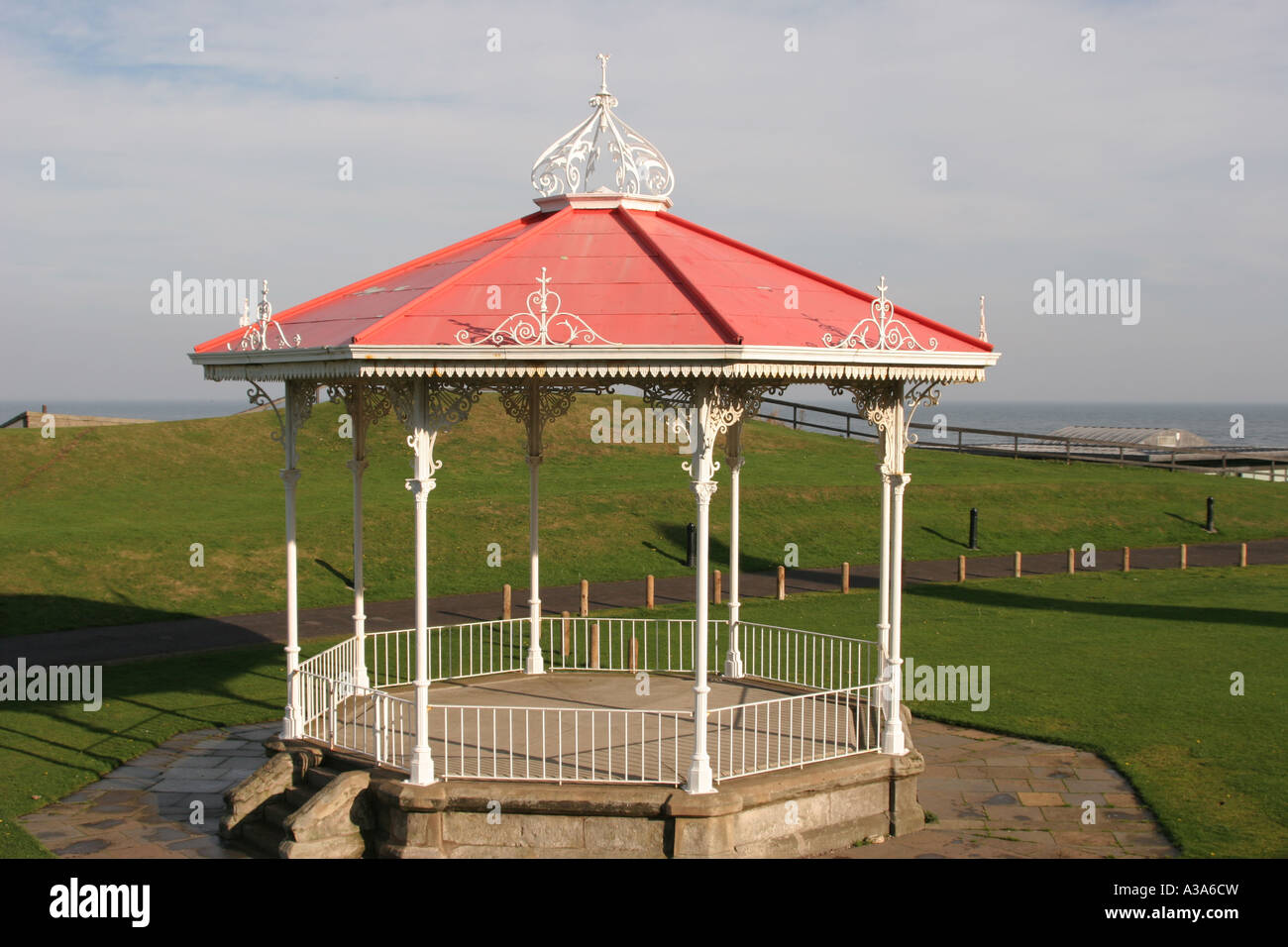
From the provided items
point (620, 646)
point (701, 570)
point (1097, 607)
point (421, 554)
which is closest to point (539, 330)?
point (421, 554)

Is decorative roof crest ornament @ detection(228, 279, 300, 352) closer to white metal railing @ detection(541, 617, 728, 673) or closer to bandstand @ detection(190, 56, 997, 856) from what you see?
bandstand @ detection(190, 56, 997, 856)

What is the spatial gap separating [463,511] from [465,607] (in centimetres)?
671

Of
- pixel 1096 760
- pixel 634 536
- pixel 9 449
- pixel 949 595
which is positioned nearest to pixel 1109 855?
pixel 1096 760

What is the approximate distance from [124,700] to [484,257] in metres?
9.61

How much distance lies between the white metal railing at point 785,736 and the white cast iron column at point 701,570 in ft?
0.85

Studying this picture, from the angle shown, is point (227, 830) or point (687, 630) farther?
point (687, 630)

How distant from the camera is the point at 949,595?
28125 mm

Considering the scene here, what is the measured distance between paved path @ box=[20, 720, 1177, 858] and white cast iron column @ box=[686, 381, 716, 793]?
1.79 m

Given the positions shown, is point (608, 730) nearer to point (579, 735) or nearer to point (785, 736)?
point (579, 735)

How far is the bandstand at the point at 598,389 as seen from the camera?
11.9 m

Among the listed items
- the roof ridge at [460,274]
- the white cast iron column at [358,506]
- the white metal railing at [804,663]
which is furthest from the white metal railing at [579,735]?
the roof ridge at [460,274]

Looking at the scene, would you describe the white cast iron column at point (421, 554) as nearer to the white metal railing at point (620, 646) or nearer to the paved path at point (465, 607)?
the white metal railing at point (620, 646)

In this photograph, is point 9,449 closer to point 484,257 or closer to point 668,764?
point 484,257

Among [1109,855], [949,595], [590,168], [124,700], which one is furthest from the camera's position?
[949,595]
